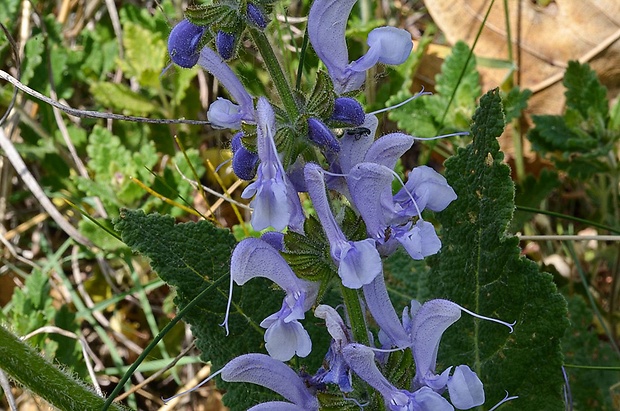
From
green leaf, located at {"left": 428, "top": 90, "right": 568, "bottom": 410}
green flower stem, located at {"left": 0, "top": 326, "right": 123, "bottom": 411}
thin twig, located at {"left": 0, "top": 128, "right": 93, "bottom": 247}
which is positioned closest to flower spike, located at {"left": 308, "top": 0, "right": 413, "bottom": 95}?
green leaf, located at {"left": 428, "top": 90, "right": 568, "bottom": 410}

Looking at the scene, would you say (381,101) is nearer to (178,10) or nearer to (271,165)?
(178,10)

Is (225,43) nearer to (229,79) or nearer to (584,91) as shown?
(229,79)

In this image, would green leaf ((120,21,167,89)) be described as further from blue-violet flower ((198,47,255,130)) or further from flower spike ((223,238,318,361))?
flower spike ((223,238,318,361))

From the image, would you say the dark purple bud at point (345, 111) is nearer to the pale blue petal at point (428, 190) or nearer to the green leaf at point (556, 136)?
the pale blue petal at point (428, 190)

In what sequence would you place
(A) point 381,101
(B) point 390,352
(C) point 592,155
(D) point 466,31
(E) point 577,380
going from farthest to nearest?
(D) point 466,31
(A) point 381,101
(C) point 592,155
(E) point 577,380
(B) point 390,352

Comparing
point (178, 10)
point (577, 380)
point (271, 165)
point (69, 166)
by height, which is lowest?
point (577, 380)

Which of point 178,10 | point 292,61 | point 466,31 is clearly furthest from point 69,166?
point 466,31
